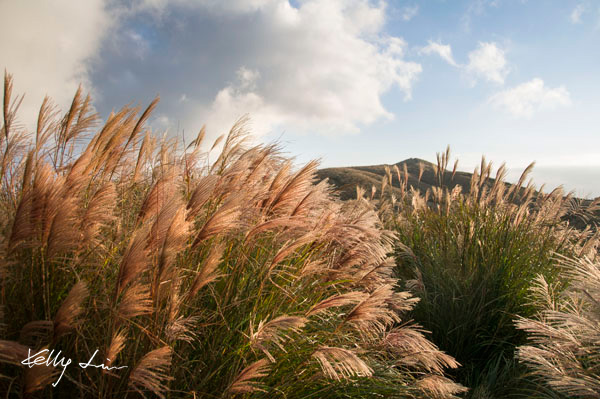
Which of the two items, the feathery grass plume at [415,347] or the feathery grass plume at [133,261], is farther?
the feathery grass plume at [415,347]

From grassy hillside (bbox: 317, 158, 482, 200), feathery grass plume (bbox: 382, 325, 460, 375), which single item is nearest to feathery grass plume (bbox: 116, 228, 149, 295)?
feathery grass plume (bbox: 382, 325, 460, 375)

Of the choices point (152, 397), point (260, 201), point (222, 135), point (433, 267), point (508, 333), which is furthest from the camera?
point (433, 267)

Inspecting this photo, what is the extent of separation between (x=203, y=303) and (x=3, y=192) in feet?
5.46

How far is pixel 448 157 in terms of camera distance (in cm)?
561

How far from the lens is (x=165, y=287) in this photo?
1783mm

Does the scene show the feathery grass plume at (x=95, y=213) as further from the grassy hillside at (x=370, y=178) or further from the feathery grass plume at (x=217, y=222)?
the grassy hillside at (x=370, y=178)

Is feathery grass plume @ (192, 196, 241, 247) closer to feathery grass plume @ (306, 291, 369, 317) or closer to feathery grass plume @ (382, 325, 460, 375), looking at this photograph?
feathery grass plume @ (306, 291, 369, 317)

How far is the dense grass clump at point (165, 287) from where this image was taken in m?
1.62

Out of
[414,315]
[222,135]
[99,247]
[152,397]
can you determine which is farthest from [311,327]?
[414,315]

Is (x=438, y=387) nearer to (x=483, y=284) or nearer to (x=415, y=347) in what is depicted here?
(x=415, y=347)

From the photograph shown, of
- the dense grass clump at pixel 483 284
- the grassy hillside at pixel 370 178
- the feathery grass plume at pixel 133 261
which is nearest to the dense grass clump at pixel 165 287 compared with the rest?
the feathery grass plume at pixel 133 261

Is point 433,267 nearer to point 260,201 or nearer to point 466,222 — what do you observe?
point 466,222

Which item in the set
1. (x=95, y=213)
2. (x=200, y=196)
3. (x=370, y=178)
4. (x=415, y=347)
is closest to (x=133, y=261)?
(x=200, y=196)

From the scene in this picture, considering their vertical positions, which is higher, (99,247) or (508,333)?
(99,247)
